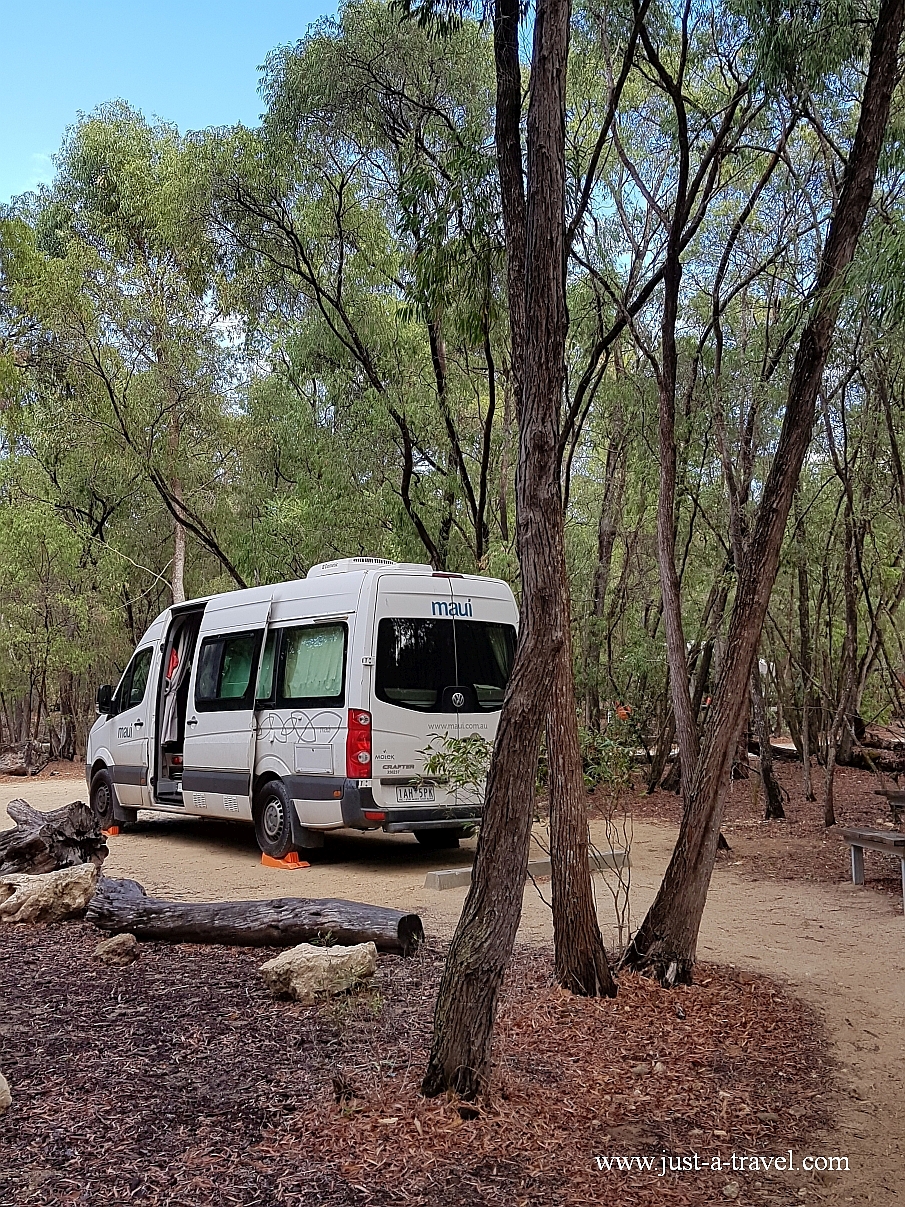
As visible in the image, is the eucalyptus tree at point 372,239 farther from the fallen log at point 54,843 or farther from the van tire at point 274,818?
the fallen log at point 54,843

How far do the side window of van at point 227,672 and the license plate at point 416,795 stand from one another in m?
2.18

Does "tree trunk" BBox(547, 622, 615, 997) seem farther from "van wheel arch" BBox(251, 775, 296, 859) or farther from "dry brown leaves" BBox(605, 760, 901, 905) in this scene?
"van wheel arch" BBox(251, 775, 296, 859)

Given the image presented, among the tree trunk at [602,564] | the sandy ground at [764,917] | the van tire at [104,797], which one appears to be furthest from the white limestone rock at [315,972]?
the tree trunk at [602,564]

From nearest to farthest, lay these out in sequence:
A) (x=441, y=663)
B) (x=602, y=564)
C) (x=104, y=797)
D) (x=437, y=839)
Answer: (x=441, y=663) < (x=437, y=839) < (x=104, y=797) < (x=602, y=564)

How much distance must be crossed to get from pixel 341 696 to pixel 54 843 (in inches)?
106

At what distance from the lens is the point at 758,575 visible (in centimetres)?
535

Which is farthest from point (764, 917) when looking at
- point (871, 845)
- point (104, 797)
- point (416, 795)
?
point (104, 797)

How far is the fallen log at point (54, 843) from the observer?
27.1 feet

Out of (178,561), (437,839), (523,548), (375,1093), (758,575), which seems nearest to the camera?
(375,1093)

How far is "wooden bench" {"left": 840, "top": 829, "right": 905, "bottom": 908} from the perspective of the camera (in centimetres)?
779

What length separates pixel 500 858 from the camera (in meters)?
3.96

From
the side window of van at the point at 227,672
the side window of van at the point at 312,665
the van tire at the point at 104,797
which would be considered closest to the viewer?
the side window of van at the point at 312,665

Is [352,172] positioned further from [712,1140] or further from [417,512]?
[712,1140]

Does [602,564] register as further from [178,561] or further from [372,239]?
[178,561]
